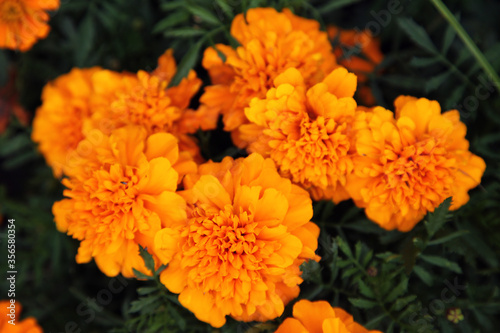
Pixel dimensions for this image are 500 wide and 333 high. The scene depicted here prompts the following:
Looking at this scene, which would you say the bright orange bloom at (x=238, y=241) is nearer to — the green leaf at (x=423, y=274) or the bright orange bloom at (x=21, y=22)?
the green leaf at (x=423, y=274)

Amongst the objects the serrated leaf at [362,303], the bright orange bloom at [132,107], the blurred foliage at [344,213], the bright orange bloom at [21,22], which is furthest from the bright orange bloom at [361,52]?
the bright orange bloom at [21,22]

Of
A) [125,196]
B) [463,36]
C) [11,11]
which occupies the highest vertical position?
[463,36]

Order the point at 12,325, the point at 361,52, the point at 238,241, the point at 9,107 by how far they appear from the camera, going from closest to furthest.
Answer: the point at 238,241 < the point at 12,325 < the point at 361,52 < the point at 9,107

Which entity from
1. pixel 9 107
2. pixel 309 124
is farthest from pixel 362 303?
pixel 9 107

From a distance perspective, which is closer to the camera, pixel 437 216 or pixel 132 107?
pixel 437 216

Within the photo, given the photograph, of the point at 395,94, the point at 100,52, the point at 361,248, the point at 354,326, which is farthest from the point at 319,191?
the point at 100,52

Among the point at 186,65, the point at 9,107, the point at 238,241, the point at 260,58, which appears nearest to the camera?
the point at 238,241

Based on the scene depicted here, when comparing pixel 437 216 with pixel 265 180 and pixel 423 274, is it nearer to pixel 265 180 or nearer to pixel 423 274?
pixel 423 274
